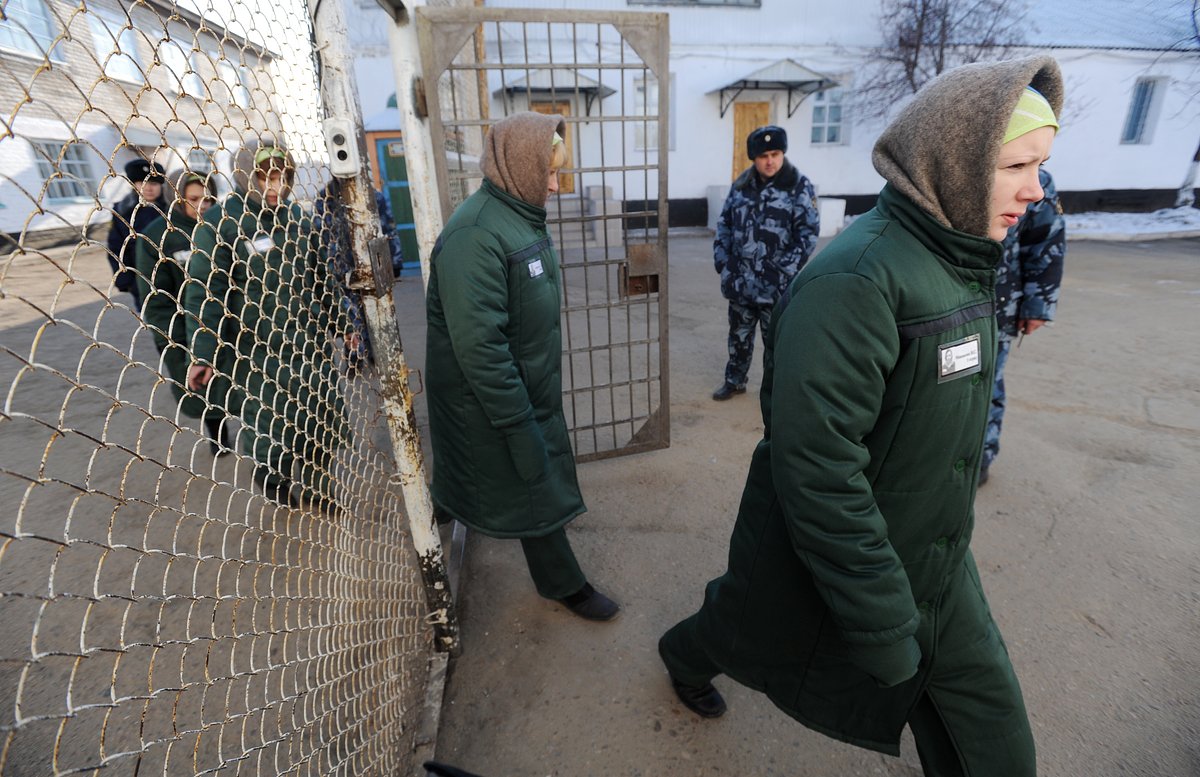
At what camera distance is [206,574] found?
111 inches

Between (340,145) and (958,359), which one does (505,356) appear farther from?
(958,359)

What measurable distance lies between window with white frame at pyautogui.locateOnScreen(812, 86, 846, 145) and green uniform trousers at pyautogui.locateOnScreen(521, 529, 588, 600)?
48.9 feet

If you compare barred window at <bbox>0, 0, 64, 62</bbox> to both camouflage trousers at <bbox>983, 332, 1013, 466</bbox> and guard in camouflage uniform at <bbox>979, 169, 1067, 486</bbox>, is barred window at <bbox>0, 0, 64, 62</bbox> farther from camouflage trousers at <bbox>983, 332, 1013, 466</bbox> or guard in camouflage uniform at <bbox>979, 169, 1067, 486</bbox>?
camouflage trousers at <bbox>983, 332, 1013, 466</bbox>

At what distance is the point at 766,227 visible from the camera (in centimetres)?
417

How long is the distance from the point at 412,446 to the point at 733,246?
3.06 meters

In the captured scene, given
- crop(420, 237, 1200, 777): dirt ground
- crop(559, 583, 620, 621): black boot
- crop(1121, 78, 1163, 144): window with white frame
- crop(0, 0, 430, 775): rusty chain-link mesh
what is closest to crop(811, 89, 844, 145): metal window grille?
crop(1121, 78, 1163, 144): window with white frame

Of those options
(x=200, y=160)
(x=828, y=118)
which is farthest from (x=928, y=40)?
(x=200, y=160)

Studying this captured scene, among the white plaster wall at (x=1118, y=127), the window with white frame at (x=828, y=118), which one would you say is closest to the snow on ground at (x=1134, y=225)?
the white plaster wall at (x=1118, y=127)

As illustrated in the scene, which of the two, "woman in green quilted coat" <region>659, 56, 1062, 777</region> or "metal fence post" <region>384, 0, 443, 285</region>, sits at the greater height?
"metal fence post" <region>384, 0, 443, 285</region>

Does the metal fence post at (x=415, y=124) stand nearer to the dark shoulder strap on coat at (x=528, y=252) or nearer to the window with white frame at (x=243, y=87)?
the dark shoulder strap on coat at (x=528, y=252)

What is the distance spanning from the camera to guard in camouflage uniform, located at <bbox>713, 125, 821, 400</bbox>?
4109 millimetres

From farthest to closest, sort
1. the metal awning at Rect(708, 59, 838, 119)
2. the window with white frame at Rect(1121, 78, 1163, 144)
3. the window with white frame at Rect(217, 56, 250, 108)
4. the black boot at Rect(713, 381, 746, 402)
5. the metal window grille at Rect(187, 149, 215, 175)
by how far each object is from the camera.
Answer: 1. the window with white frame at Rect(1121, 78, 1163, 144)
2. the metal awning at Rect(708, 59, 838, 119)
3. the black boot at Rect(713, 381, 746, 402)
4. the window with white frame at Rect(217, 56, 250, 108)
5. the metal window grille at Rect(187, 149, 215, 175)

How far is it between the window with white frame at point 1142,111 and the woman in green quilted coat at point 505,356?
19794 millimetres

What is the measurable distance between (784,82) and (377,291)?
46.8ft
